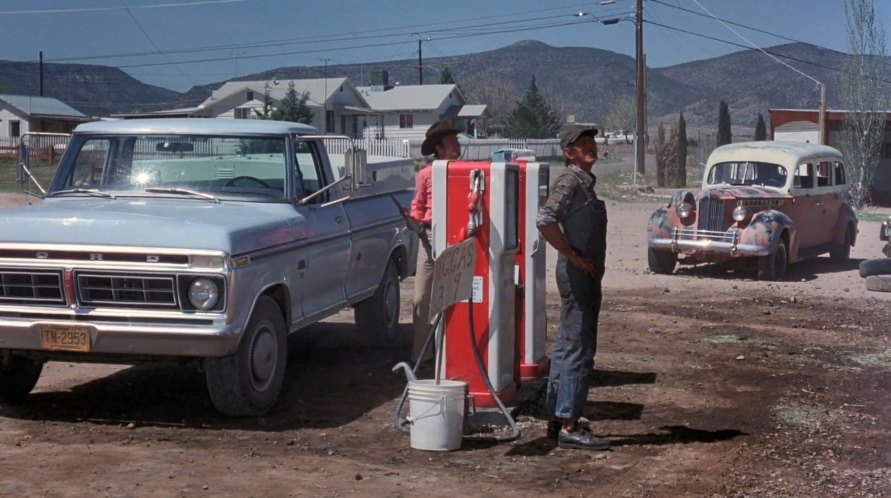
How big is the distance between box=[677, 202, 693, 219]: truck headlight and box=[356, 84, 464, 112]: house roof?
219ft

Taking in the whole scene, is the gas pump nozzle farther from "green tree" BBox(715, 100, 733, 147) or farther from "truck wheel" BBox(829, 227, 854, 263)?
"green tree" BBox(715, 100, 733, 147)

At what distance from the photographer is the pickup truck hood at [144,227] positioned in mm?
7137

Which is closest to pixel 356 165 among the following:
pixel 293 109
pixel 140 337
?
pixel 140 337

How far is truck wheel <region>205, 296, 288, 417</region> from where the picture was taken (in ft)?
24.0

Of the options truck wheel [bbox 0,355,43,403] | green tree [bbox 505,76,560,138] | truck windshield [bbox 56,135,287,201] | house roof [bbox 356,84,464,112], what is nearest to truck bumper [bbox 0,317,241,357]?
truck wheel [bbox 0,355,43,403]

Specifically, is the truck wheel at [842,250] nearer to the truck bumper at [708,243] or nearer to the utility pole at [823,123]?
the truck bumper at [708,243]

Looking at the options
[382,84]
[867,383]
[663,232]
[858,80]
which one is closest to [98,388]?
[867,383]

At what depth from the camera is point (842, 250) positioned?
18828mm

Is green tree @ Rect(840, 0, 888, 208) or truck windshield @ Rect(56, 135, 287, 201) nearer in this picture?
truck windshield @ Rect(56, 135, 287, 201)

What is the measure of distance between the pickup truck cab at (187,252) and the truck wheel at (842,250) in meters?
11.3

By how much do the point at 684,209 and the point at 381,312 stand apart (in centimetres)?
747

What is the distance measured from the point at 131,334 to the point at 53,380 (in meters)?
2.32

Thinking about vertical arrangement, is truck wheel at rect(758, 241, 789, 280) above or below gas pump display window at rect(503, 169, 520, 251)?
below

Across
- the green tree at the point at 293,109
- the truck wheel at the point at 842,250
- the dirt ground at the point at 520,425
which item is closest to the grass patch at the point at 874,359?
the dirt ground at the point at 520,425
